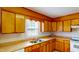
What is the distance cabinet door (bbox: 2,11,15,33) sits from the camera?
1.21 meters

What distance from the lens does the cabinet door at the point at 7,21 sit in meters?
1.21

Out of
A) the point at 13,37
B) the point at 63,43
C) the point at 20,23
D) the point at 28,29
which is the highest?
the point at 20,23

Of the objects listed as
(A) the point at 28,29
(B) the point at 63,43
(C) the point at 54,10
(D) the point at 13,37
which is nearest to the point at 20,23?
(A) the point at 28,29

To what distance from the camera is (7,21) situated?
1254 millimetres

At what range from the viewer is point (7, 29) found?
126 centimetres

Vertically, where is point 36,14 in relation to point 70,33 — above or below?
above

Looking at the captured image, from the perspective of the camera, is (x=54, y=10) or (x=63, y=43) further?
(x=63, y=43)

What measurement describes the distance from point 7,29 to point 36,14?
0.59 m

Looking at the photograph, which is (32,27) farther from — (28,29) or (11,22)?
(11,22)

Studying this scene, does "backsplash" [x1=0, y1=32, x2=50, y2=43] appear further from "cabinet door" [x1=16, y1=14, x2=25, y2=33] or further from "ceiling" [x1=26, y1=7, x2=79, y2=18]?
"ceiling" [x1=26, y1=7, x2=79, y2=18]

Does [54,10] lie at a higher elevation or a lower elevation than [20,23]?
higher

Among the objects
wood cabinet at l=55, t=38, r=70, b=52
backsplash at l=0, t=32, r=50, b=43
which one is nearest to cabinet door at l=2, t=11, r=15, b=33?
backsplash at l=0, t=32, r=50, b=43
